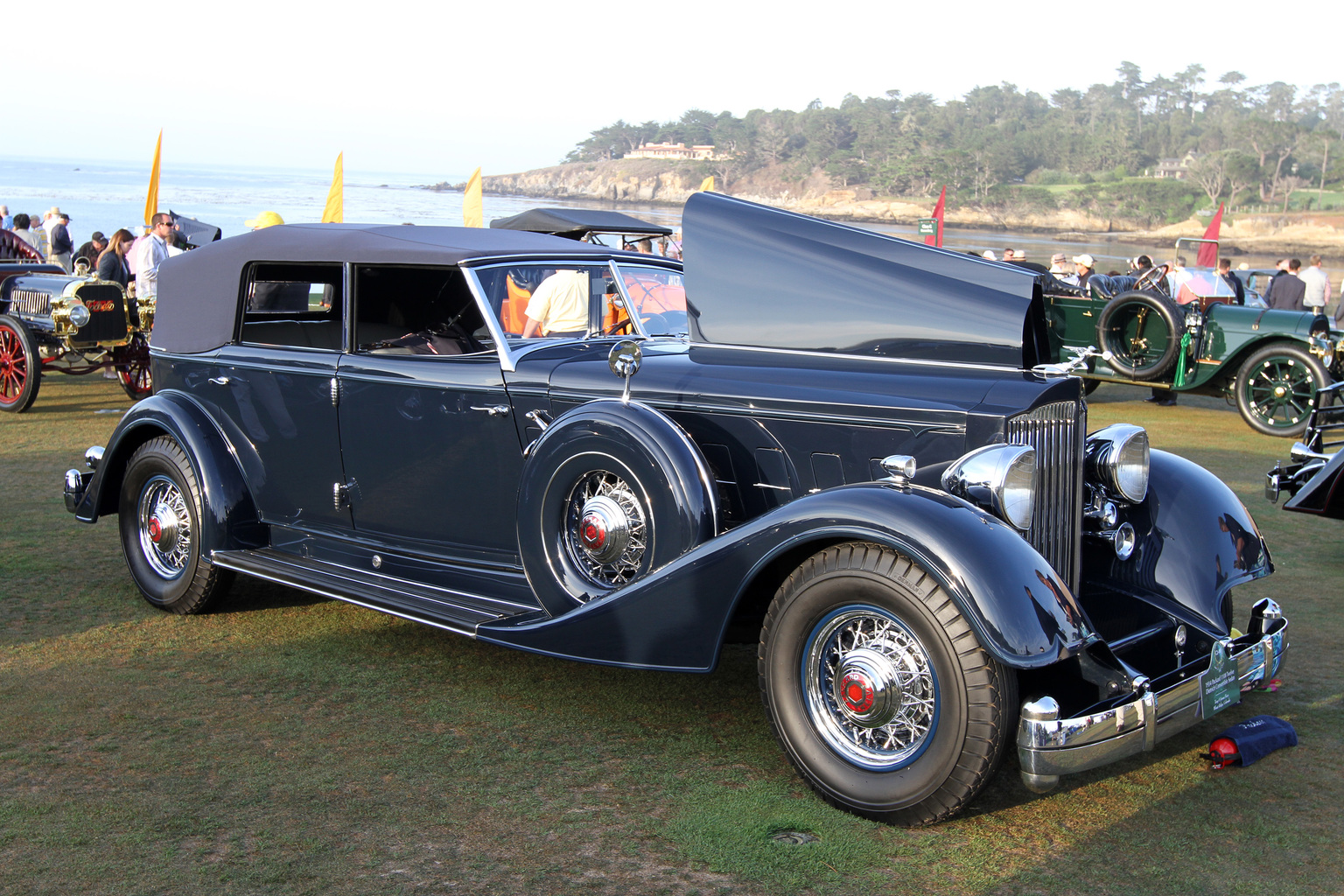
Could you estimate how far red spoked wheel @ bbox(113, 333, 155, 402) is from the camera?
10.4 meters

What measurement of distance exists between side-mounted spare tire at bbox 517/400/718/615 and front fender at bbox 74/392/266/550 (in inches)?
63.3

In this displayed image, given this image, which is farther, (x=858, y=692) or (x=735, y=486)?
(x=735, y=486)

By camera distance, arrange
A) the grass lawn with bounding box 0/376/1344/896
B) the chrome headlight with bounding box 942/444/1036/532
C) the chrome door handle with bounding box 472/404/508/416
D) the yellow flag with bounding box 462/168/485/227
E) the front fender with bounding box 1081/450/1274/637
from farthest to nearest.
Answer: the yellow flag with bounding box 462/168/485/227, the chrome door handle with bounding box 472/404/508/416, the front fender with bounding box 1081/450/1274/637, the chrome headlight with bounding box 942/444/1036/532, the grass lawn with bounding box 0/376/1344/896

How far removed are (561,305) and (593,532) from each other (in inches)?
48.1

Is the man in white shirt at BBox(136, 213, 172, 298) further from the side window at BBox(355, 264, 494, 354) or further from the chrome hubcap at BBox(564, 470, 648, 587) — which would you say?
the chrome hubcap at BBox(564, 470, 648, 587)

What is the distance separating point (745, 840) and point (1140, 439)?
2.03m

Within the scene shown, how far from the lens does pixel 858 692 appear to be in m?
3.00

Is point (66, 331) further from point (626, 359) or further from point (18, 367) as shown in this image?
point (626, 359)

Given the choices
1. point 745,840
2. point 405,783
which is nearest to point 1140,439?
point 745,840

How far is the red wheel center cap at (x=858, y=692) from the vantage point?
9.78 ft

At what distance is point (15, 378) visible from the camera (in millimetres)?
10102

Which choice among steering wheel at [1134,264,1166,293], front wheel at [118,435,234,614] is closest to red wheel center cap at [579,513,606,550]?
front wheel at [118,435,234,614]

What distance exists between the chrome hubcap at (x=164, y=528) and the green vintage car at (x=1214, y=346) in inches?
341

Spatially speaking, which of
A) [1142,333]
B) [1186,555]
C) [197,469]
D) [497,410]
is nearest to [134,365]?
[197,469]
